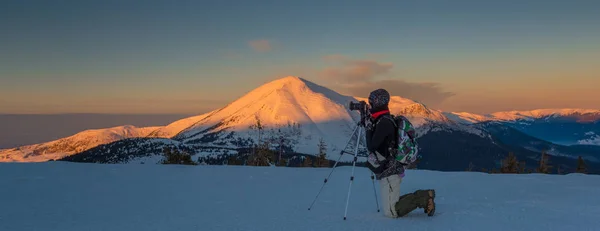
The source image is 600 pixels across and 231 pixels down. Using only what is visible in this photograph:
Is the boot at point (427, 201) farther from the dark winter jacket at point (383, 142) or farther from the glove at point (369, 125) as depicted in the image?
the glove at point (369, 125)

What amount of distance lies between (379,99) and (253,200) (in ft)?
16.6

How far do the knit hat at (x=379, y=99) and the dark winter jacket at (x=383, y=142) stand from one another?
112 mm

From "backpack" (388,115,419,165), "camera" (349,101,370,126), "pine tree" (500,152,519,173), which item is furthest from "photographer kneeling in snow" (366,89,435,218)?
"pine tree" (500,152,519,173)

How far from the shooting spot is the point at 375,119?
331 inches

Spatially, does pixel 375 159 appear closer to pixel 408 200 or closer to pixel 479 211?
pixel 408 200

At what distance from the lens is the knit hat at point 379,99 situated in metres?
8.41

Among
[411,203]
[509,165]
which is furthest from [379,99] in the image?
[509,165]

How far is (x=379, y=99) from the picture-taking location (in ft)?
27.7

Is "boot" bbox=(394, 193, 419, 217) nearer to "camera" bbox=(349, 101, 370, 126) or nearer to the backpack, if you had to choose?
the backpack

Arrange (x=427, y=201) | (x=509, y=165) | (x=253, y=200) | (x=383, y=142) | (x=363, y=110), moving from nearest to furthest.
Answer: (x=383, y=142) < (x=427, y=201) < (x=363, y=110) < (x=253, y=200) < (x=509, y=165)

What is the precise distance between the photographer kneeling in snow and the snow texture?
0.91 ft

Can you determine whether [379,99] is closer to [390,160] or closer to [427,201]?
[390,160]

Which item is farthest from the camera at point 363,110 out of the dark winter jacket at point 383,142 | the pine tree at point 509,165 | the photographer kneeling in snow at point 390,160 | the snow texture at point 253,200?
the pine tree at point 509,165

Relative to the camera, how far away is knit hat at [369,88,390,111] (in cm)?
841
